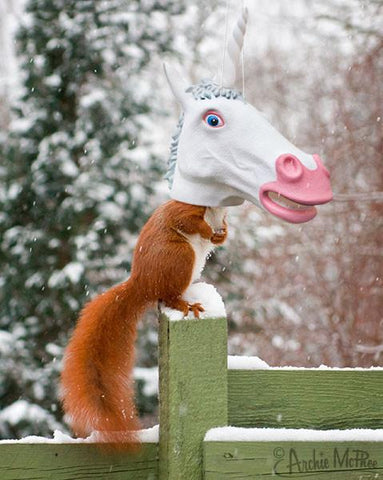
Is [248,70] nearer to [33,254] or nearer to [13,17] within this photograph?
[13,17]

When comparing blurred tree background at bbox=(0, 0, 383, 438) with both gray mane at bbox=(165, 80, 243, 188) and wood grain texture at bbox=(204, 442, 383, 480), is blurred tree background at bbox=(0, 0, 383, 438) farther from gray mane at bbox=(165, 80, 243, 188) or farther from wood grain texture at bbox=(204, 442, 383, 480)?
wood grain texture at bbox=(204, 442, 383, 480)

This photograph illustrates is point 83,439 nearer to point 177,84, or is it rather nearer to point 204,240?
point 204,240

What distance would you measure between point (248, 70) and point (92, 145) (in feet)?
5.43

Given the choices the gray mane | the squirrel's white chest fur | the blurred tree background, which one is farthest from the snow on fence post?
the blurred tree background

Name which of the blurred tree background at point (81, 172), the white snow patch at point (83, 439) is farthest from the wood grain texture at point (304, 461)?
the blurred tree background at point (81, 172)

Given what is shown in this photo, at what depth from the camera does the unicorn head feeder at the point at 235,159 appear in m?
0.90

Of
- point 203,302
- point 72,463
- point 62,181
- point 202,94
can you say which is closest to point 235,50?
point 202,94

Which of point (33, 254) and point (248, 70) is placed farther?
point (248, 70)

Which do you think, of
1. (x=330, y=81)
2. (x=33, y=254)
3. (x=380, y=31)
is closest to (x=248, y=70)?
(x=330, y=81)

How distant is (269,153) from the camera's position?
915 millimetres

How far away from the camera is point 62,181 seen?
314 centimetres

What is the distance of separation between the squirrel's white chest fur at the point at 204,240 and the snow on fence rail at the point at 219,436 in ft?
0.31

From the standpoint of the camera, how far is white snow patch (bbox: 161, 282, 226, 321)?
92cm

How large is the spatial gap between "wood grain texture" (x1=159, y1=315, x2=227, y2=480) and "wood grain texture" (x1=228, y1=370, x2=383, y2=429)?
5.5 inches
